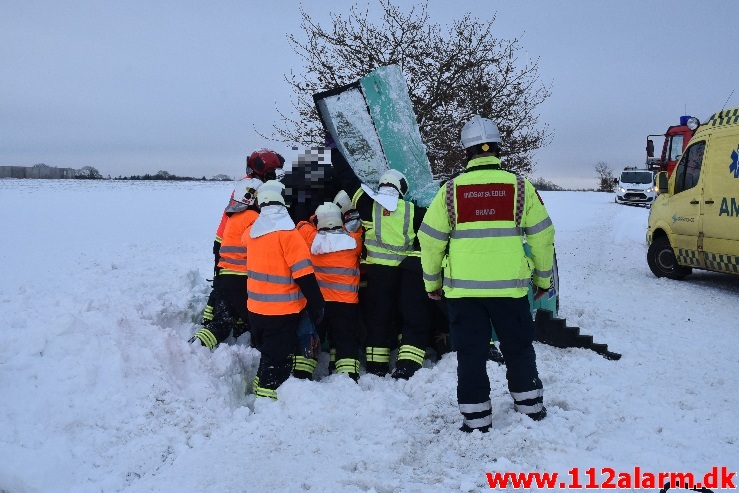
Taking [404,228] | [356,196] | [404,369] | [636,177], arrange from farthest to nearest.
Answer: [636,177]
[356,196]
[404,228]
[404,369]

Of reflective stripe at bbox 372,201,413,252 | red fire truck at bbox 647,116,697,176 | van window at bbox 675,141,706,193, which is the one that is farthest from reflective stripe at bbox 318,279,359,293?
red fire truck at bbox 647,116,697,176

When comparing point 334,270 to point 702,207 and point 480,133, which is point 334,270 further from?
point 702,207

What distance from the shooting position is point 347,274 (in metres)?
5.36

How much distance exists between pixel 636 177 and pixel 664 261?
25986mm

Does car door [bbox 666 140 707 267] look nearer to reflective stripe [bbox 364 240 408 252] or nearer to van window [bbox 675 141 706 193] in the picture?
van window [bbox 675 141 706 193]

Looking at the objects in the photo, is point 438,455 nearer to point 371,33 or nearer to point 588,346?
point 588,346

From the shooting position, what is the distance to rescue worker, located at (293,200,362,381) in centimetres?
523

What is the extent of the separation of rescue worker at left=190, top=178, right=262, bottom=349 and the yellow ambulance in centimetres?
727

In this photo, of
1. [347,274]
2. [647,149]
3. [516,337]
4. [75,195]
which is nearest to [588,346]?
[516,337]

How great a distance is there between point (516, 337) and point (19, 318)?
4217 mm

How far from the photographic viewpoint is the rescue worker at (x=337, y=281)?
5227 millimetres

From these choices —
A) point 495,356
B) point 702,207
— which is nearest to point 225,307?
point 495,356

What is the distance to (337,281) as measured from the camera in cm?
536

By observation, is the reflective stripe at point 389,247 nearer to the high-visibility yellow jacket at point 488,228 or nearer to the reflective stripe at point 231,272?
the reflective stripe at point 231,272
